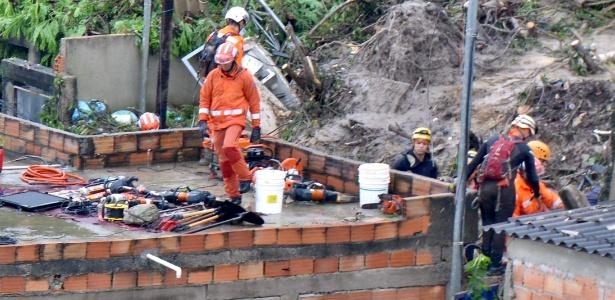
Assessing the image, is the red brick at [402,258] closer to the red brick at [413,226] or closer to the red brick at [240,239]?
the red brick at [413,226]

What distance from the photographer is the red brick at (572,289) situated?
380 inches

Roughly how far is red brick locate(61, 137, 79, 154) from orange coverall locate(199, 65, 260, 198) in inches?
60.0

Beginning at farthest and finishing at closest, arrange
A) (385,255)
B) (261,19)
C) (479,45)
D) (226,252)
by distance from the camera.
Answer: (261,19) → (479,45) → (385,255) → (226,252)

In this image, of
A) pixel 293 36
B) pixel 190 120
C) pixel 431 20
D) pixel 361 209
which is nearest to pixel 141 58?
pixel 190 120

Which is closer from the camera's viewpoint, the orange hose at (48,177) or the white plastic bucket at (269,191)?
the white plastic bucket at (269,191)

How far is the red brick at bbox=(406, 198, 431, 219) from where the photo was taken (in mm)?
11422

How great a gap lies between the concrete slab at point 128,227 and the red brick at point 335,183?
49 centimetres

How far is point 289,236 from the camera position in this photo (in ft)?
35.7

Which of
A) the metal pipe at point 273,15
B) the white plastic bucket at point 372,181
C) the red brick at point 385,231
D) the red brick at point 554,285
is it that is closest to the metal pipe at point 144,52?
the metal pipe at point 273,15

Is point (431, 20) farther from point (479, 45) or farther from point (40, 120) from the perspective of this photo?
point (40, 120)

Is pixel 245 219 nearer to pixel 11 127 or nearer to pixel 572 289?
pixel 572 289

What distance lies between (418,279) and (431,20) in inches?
253

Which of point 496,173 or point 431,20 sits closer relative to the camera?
point 496,173

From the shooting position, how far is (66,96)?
17391 mm
